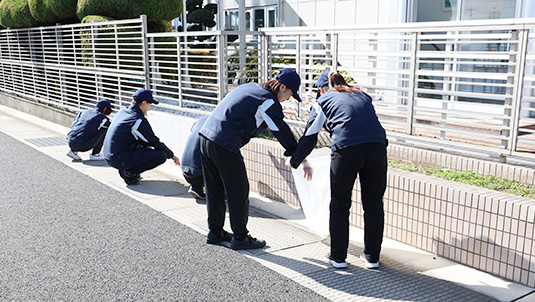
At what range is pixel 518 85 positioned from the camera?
208 inches

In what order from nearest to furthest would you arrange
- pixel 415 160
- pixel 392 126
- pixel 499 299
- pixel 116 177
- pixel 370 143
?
pixel 499 299 → pixel 370 143 → pixel 415 160 → pixel 392 126 → pixel 116 177

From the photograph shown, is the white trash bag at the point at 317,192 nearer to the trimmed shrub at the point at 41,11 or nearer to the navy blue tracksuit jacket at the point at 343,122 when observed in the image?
the navy blue tracksuit jacket at the point at 343,122

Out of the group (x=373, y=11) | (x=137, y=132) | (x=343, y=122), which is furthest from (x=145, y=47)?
(x=343, y=122)

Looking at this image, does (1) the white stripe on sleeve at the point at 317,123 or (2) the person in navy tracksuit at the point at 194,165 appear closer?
(1) the white stripe on sleeve at the point at 317,123

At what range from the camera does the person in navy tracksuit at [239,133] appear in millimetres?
4836

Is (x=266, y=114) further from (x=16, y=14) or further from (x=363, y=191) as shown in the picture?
(x=16, y=14)

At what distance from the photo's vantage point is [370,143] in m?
4.44

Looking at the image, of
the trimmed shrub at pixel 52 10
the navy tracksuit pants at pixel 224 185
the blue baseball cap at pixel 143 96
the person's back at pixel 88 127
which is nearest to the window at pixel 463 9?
the blue baseball cap at pixel 143 96

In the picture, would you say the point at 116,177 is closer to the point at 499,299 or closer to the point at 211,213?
the point at 211,213

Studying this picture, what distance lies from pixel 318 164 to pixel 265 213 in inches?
65.7

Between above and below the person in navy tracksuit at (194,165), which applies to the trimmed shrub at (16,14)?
above

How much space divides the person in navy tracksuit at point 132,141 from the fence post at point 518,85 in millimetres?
4532

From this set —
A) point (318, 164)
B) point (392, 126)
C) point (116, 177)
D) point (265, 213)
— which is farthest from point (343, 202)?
point (116, 177)

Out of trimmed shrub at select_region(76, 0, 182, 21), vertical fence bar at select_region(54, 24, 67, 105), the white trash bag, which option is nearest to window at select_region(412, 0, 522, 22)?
trimmed shrub at select_region(76, 0, 182, 21)
